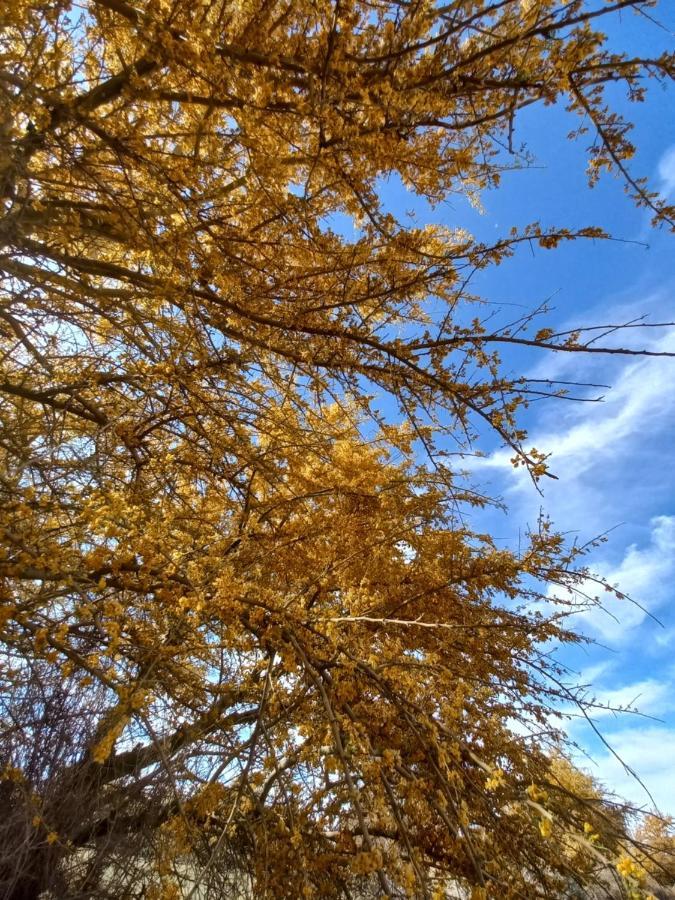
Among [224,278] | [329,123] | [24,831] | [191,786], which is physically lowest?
[24,831]

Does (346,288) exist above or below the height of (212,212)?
below

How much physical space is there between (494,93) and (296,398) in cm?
188

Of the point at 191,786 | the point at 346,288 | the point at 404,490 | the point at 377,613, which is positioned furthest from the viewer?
the point at 404,490

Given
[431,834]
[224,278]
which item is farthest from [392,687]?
[224,278]

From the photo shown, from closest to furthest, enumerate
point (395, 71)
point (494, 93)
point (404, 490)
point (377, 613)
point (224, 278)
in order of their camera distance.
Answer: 1. point (395, 71)
2. point (494, 93)
3. point (224, 278)
4. point (377, 613)
5. point (404, 490)

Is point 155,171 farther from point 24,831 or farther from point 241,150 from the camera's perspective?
point 24,831

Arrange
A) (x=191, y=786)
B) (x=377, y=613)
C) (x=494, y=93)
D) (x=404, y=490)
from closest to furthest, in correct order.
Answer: (x=494, y=93) → (x=377, y=613) → (x=191, y=786) → (x=404, y=490)

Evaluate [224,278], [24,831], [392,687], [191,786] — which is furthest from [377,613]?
[24,831]

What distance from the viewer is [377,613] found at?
3.31m

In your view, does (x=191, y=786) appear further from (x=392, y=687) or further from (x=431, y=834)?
(x=392, y=687)

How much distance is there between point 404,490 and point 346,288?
2295 millimetres

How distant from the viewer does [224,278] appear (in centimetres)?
305

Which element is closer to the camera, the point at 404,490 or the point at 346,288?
the point at 346,288

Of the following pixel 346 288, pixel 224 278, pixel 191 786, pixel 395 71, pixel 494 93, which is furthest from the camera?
pixel 191 786
